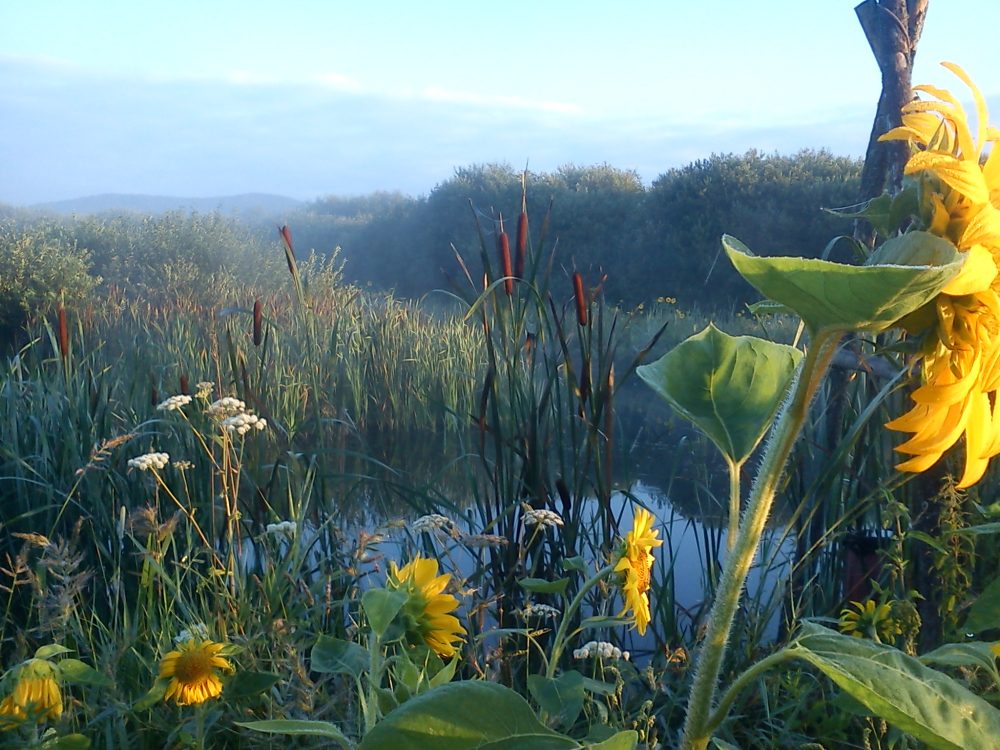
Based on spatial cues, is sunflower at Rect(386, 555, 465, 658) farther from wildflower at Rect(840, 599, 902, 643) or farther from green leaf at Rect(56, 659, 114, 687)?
wildflower at Rect(840, 599, 902, 643)

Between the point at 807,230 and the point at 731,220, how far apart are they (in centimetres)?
104

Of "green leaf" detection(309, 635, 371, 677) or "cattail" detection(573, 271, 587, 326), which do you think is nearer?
"green leaf" detection(309, 635, 371, 677)

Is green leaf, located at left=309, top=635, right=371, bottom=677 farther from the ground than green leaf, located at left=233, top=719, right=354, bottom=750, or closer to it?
closer to it

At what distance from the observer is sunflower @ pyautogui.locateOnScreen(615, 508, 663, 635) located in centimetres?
103

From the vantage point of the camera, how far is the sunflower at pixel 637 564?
1032 millimetres

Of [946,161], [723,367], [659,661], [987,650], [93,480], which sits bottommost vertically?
[659,661]

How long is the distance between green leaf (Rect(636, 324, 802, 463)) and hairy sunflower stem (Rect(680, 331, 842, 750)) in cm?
7

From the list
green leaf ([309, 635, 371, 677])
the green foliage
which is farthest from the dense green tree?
green leaf ([309, 635, 371, 677])

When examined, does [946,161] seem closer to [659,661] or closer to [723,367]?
[723,367]

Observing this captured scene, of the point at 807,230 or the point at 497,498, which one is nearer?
the point at 497,498

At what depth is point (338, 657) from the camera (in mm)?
872

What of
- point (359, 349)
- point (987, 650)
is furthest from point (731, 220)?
point (987, 650)

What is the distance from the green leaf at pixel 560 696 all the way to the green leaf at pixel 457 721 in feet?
1.23

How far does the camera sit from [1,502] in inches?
83.6
